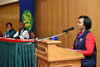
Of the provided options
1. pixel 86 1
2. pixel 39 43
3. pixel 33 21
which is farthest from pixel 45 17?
pixel 39 43

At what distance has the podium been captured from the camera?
77.5 inches

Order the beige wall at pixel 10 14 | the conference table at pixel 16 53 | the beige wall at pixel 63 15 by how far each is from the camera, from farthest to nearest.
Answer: the beige wall at pixel 10 14, the conference table at pixel 16 53, the beige wall at pixel 63 15

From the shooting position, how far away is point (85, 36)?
2193 mm

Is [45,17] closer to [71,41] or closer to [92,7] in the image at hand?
[71,41]

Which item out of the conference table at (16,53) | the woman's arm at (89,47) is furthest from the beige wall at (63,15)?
the woman's arm at (89,47)

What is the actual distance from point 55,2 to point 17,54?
1.96m

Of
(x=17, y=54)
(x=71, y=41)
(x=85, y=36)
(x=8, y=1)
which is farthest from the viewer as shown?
(x=8, y=1)

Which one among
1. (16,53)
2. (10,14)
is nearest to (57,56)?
(16,53)

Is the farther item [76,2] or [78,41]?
[76,2]

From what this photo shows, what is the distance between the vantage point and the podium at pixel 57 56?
1.97 m

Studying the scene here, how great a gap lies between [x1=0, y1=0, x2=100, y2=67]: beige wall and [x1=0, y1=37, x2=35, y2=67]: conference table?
3.48 feet

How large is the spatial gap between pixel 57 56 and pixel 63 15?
8.72 feet

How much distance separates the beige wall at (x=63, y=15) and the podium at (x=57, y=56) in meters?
1.42

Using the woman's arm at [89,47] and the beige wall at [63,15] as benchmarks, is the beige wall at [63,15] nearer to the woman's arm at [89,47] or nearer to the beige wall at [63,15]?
the beige wall at [63,15]
